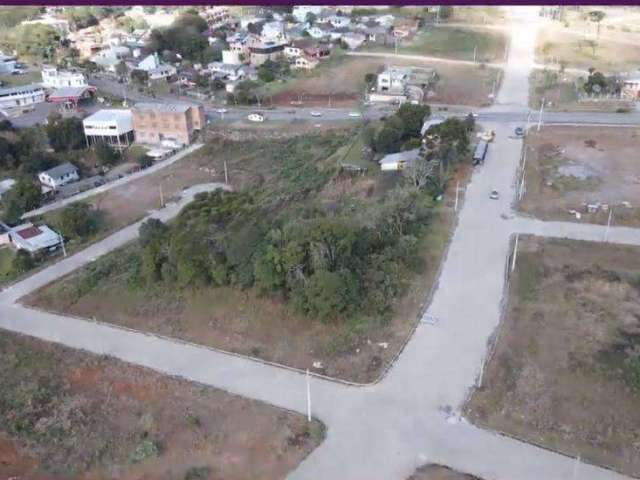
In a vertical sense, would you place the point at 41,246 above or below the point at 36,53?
below

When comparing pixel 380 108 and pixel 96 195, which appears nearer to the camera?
pixel 96 195

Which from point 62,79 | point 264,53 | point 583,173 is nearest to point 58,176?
point 62,79

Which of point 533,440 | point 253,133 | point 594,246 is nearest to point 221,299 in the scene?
point 533,440

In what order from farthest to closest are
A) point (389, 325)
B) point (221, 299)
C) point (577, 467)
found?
point (221, 299) → point (389, 325) → point (577, 467)

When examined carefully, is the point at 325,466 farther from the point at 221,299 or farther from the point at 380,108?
the point at 380,108

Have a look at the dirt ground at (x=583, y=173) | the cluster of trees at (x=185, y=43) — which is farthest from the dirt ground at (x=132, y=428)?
the cluster of trees at (x=185, y=43)

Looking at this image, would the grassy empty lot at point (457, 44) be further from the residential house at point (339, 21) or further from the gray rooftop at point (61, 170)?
the gray rooftop at point (61, 170)

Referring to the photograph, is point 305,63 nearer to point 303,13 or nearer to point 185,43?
point 185,43
